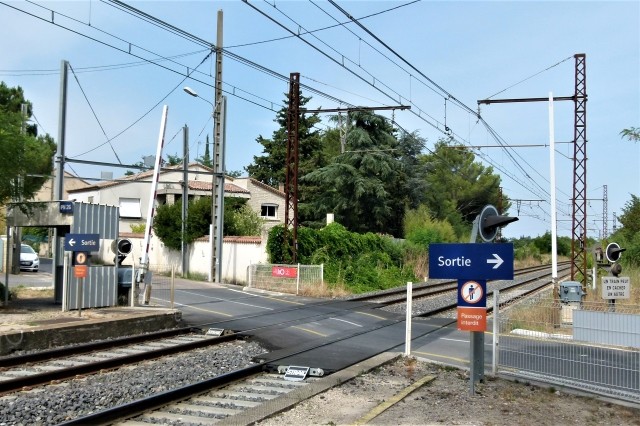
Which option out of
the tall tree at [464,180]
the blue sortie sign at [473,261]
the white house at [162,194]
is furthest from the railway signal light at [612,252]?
the tall tree at [464,180]

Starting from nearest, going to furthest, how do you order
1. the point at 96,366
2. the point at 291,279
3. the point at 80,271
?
the point at 96,366 → the point at 80,271 → the point at 291,279

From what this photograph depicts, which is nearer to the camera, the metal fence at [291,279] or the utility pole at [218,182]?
the metal fence at [291,279]

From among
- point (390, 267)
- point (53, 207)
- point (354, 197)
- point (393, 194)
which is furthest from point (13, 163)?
point (393, 194)

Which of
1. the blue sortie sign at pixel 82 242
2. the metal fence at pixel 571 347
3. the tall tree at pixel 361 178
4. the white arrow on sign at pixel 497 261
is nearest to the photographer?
the metal fence at pixel 571 347

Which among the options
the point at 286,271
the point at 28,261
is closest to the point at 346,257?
the point at 286,271

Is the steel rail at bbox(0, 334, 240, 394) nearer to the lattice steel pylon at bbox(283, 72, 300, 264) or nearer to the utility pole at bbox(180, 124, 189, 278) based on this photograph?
the lattice steel pylon at bbox(283, 72, 300, 264)

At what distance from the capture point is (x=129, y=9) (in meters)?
15.4

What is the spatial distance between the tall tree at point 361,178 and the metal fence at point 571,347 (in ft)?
124

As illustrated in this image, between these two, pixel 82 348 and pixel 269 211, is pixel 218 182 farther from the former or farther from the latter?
pixel 269 211

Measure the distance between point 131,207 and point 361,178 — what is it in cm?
1833

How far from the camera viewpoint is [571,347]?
364 inches

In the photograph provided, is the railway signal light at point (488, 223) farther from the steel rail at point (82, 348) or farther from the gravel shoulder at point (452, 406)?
the steel rail at point (82, 348)

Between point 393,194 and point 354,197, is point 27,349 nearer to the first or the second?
point 354,197

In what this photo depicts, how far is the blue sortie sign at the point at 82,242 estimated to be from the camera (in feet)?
48.9
